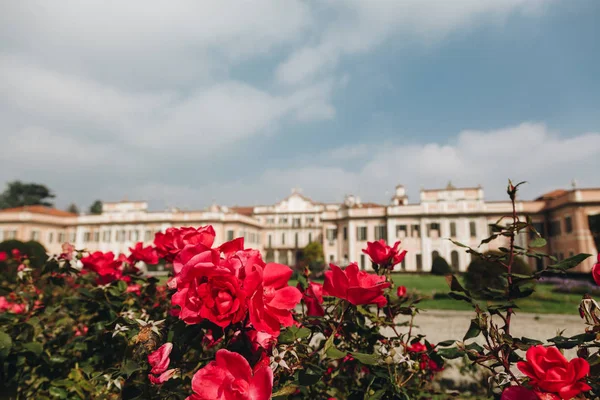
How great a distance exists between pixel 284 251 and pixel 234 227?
6.90 meters

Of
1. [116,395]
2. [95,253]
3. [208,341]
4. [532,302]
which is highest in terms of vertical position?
[95,253]

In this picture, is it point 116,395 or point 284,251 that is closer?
point 116,395

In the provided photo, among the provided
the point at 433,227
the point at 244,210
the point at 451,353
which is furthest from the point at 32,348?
the point at 244,210

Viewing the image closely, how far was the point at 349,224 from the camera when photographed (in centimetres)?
3588

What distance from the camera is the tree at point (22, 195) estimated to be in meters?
51.4

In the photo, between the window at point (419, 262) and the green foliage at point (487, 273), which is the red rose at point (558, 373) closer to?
the green foliage at point (487, 273)

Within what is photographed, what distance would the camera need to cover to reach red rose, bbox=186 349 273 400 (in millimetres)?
776

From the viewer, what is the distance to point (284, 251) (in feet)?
136

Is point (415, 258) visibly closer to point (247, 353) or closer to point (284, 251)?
point (284, 251)

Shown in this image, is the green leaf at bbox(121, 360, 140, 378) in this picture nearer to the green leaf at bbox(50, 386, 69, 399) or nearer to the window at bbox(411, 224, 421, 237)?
the green leaf at bbox(50, 386, 69, 399)

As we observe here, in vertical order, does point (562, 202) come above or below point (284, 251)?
above

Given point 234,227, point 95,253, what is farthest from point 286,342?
point 234,227

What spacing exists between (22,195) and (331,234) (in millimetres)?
45955

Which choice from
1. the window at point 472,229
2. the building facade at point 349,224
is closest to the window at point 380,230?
the building facade at point 349,224
